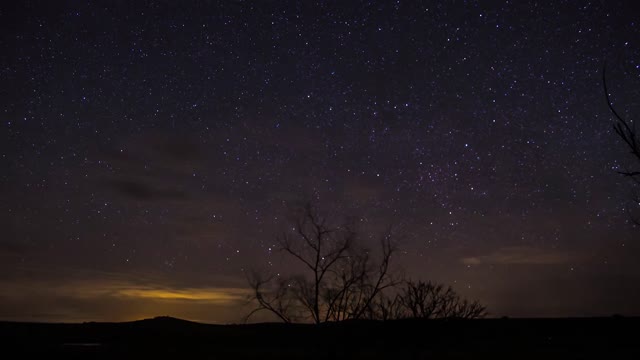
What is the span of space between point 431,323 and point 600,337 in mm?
6377

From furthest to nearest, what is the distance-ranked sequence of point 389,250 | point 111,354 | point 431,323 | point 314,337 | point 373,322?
point 389,250
point 373,322
point 431,323
point 314,337
point 111,354

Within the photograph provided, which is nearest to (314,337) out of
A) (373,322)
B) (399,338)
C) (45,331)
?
(399,338)

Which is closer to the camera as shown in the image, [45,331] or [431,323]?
[45,331]

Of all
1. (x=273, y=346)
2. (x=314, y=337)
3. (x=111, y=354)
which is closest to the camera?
(x=111, y=354)

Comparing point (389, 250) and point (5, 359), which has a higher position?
point (389, 250)

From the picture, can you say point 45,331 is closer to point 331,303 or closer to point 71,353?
point 71,353

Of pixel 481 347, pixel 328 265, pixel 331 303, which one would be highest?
pixel 328 265

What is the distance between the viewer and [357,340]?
2088 cm

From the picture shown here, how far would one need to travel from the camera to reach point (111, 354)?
12.3 meters

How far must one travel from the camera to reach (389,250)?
2881 centimetres

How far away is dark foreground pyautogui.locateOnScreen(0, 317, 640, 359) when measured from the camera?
13.9 m

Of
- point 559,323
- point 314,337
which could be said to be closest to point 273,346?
point 314,337

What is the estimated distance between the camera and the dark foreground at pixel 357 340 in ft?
45.7

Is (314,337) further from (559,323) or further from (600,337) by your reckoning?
(559,323)
